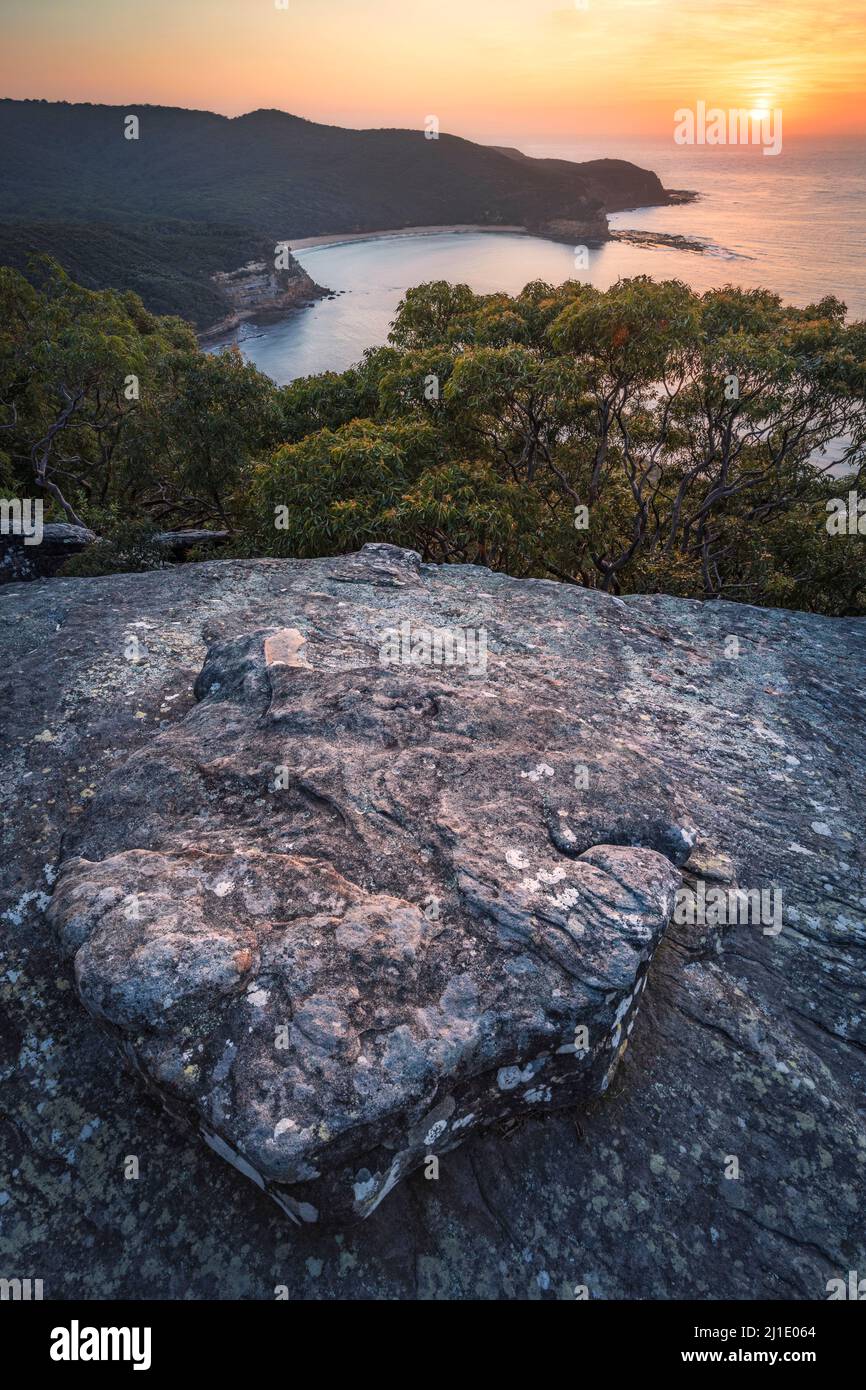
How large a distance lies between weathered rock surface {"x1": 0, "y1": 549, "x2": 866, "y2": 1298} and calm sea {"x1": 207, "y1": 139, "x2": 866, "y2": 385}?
21316 millimetres

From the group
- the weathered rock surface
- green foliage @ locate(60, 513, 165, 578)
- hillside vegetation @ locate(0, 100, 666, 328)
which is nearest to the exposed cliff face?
hillside vegetation @ locate(0, 100, 666, 328)

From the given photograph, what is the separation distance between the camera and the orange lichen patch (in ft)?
23.9

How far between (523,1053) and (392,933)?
3.40ft

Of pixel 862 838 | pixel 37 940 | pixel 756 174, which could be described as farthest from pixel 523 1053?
pixel 756 174

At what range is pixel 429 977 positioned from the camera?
13.6 feet

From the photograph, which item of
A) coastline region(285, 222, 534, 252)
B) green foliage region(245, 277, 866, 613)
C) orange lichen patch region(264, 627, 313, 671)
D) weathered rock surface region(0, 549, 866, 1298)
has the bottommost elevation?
weathered rock surface region(0, 549, 866, 1298)

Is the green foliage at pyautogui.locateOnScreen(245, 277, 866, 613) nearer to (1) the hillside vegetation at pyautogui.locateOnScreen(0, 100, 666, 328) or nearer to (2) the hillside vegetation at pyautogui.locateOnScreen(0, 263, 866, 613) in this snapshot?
(2) the hillside vegetation at pyautogui.locateOnScreen(0, 263, 866, 613)

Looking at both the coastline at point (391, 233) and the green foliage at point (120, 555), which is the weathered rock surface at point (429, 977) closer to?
the green foliage at point (120, 555)

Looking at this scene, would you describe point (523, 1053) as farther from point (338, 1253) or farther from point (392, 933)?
point (338, 1253)

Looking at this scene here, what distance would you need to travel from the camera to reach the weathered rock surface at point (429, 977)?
3.78m

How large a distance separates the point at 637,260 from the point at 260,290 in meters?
53.9

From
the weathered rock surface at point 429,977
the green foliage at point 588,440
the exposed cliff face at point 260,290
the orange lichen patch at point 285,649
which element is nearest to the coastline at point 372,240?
the exposed cliff face at point 260,290

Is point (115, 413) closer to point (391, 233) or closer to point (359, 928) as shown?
point (359, 928)

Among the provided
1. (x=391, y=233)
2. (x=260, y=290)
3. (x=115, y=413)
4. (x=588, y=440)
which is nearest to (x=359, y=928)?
(x=588, y=440)
